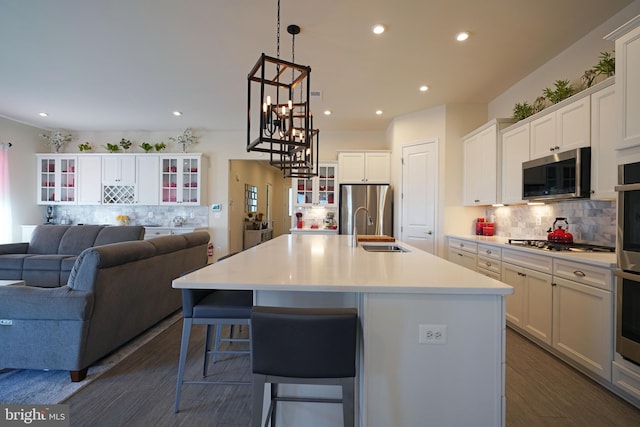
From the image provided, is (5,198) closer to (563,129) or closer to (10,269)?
(10,269)

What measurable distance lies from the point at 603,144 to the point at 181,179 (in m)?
6.08

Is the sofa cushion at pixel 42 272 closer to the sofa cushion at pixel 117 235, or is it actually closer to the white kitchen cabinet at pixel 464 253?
the sofa cushion at pixel 117 235

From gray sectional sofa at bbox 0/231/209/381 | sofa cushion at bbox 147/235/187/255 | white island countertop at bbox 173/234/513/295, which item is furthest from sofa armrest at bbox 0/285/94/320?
white island countertop at bbox 173/234/513/295

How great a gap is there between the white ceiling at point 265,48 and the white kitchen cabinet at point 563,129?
76cm

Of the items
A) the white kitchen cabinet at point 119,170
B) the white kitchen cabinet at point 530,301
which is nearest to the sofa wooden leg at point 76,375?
the white kitchen cabinet at point 530,301

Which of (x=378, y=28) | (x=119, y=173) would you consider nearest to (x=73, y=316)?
(x=378, y=28)

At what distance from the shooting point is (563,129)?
2.61 metres

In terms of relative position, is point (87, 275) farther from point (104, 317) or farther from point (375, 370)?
point (375, 370)

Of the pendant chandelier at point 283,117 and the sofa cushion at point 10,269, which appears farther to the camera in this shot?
the sofa cushion at point 10,269

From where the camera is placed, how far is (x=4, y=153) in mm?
5066

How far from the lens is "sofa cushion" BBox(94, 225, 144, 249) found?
4055mm

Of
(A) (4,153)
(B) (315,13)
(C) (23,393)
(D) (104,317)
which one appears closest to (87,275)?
(D) (104,317)

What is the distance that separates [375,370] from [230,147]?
5619 mm

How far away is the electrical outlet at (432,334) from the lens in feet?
3.95
